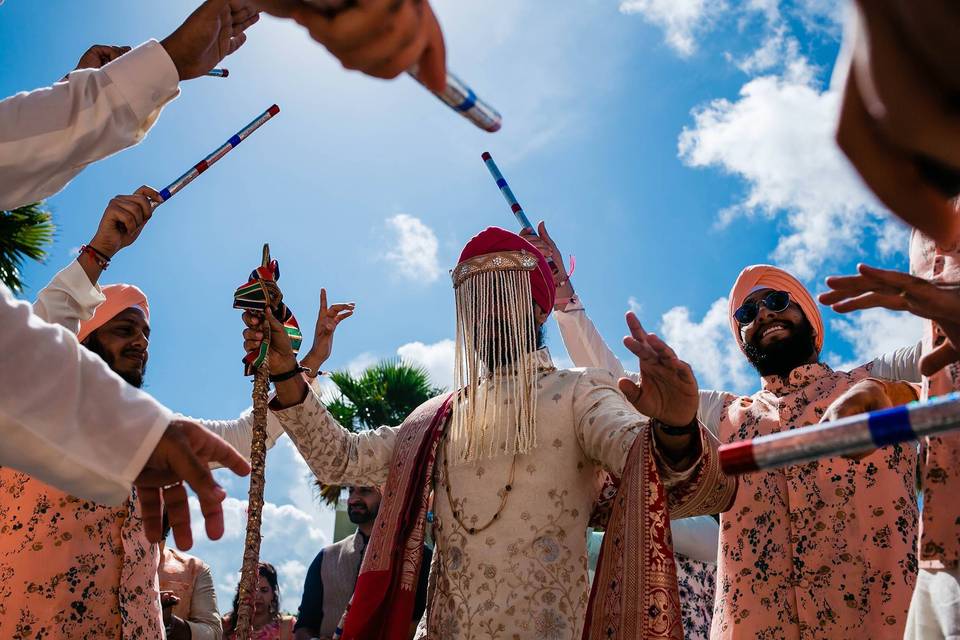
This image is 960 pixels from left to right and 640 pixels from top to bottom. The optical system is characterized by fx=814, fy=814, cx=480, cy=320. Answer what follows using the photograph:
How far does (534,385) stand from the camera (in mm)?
3268

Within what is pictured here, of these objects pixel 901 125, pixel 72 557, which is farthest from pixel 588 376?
pixel 901 125

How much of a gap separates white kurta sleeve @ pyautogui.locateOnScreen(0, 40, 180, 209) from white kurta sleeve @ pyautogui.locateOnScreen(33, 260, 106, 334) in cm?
136

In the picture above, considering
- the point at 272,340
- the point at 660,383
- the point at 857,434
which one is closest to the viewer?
the point at 857,434

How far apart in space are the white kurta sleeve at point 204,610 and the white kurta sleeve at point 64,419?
3.61 m

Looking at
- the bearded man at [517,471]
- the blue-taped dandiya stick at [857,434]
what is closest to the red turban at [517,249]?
the bearded man at [517,471]

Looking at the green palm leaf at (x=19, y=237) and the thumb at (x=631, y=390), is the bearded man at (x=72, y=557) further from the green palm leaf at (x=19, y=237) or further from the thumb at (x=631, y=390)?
the green palm leaf at (x=19, y=237)

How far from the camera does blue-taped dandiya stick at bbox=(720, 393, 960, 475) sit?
104 centimetres

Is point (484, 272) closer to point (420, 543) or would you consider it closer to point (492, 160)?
point (420, 543)

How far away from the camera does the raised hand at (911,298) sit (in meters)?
1.86

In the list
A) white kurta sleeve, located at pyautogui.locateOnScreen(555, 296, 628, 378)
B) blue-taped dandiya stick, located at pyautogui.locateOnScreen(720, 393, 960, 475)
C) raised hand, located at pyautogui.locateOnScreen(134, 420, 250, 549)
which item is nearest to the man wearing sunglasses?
white kurta sleeve, located at pyautogui.locateOnScreen(555, 296, 628, 378)

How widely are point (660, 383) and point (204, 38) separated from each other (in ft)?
5.68

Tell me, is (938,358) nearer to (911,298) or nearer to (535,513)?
(911,298)

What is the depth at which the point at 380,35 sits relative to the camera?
1266 millimetres

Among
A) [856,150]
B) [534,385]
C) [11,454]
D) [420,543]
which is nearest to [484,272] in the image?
Answer: [534,385]
